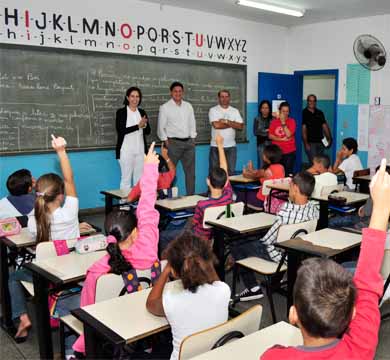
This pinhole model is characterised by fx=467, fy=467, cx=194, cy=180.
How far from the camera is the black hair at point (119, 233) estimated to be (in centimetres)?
205

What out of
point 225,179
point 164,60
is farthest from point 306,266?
point 164,60

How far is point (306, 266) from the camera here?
1230 mm

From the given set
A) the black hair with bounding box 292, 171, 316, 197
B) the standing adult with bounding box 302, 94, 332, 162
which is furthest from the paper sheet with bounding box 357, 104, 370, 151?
the black hair with bounding box 292, 171, 316, 197

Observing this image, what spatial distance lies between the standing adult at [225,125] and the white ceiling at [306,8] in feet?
3.91

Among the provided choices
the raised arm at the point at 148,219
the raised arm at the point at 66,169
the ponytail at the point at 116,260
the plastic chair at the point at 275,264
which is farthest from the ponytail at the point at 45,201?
the plastic chair at the point at 275,264

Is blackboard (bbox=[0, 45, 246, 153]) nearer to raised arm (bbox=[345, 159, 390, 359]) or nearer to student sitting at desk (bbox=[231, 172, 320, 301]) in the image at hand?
student sitting at desk (bbox=[231, 172, 320, 301])

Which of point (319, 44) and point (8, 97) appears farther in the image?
point (319, 44)

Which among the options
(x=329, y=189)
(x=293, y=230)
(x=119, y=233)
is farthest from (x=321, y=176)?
(x=119, y=233)

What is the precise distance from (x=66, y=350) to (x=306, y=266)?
1.64 metres

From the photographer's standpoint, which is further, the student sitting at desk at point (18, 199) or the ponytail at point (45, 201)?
the student sitting at desk at point (18, 199)

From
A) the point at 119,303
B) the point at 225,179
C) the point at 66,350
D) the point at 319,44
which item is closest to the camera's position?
the point at 119,303

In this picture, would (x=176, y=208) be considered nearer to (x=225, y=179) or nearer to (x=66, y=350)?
(x=225, y=179)

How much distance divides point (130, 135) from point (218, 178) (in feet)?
8.28

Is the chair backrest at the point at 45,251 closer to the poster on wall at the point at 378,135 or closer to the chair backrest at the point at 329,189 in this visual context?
the chair backrest at the point at 329,189
